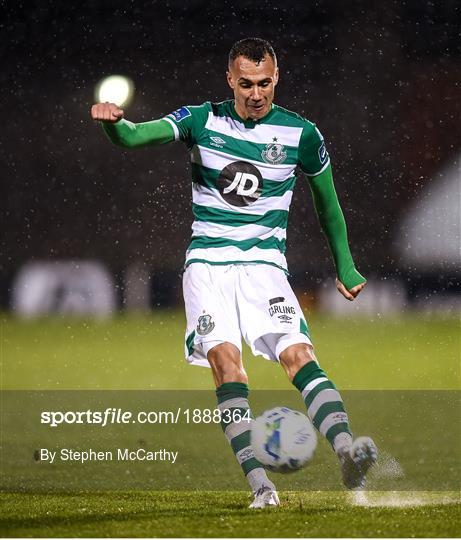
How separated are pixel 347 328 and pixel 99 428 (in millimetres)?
9639

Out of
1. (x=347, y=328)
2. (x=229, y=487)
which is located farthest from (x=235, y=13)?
(x=347, y=328)

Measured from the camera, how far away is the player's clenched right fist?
4.32m

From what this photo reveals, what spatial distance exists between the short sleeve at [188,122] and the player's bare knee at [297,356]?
0.95m

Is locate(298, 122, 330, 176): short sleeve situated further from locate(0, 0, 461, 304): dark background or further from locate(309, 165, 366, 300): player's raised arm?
locate(0, 0, 461, 304): dark background

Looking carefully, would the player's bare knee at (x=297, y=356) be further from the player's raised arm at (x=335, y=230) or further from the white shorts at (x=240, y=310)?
the player's raised arm at (x=335, y=230)

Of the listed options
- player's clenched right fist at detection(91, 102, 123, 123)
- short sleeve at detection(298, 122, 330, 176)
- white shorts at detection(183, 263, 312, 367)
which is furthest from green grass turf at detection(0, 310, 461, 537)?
player's clenched right fist at detection(91, 102, 123, 123)

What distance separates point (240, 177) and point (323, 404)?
99 cm

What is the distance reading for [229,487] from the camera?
222 inches

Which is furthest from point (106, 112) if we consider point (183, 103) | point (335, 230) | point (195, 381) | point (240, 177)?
point (195, 381)

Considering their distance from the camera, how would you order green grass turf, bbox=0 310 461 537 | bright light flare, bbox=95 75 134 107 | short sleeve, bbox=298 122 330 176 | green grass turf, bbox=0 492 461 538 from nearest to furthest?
green grass turf, bbox=0 492 461 538
green grass turf, bbox=0 310 461 537
bright light flare, bbox=95 75 134 107
short sleeve, bbox=298 122 330 176

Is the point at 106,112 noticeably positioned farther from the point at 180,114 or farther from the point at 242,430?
the point at 242,430

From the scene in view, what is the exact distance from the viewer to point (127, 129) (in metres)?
4.49

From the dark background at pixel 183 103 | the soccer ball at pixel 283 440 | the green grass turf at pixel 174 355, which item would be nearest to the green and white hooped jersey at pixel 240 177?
the soccer ball at pixel 283 440

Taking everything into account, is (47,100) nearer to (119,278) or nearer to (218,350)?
(119,278)
